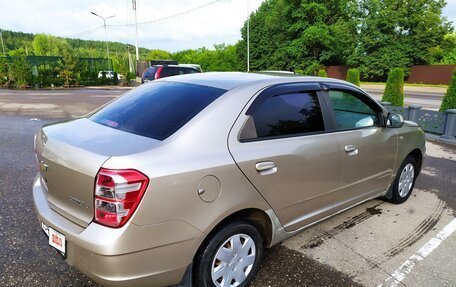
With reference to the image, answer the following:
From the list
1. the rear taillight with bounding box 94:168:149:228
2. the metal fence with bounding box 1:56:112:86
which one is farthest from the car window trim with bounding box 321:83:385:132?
the metal fence with bounding box 1:56:112:86

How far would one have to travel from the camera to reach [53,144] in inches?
87.1

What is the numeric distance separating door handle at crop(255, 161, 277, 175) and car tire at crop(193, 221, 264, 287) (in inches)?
15.6

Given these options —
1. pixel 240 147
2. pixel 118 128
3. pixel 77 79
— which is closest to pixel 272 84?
pixel 240 147

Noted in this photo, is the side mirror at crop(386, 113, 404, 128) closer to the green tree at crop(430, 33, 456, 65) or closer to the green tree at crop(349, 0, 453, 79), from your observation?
the green tree at crop(349, 0, 453, 79)

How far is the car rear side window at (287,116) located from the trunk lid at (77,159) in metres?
0.84

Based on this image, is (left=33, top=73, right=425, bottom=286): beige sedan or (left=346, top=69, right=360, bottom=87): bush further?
(left=346, top=69, right=360, bottom=87): bush

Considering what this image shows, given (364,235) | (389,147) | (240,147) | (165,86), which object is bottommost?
(364,235)

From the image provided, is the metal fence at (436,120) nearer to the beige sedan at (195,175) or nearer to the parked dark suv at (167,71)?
the beige sedan at (195,175)

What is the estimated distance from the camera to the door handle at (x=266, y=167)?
2.30m

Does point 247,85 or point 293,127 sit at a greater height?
point 247,85

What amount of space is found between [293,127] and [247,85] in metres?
0.53

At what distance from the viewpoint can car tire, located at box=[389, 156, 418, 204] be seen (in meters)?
4.00

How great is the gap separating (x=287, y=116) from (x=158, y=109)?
3.45ft

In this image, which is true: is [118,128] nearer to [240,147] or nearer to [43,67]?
[240,147]
